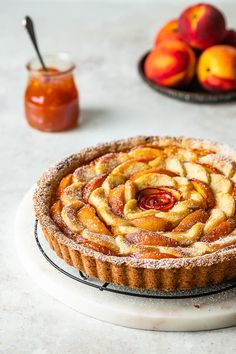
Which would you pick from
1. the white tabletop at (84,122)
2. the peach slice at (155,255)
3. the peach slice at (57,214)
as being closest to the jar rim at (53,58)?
the white tabletop at (84,122)

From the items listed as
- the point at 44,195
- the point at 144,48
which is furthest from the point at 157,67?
the point at 44,195

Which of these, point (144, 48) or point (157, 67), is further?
point (144, 48)

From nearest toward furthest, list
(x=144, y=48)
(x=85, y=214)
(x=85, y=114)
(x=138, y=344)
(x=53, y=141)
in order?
(x=138, y=344)
(x=85, y=214)
(x=53, y=141)
(x=85, y=114)
(x=144, y=48)

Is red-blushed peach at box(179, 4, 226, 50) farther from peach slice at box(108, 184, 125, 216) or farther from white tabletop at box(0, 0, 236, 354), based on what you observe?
peach slice at box(108, 184, 125, 216)

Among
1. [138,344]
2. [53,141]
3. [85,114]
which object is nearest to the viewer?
[138,344]

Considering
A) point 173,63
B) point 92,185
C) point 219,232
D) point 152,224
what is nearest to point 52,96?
point 173,63

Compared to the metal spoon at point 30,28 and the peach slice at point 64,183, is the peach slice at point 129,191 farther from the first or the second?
the metal spoon at point 30,28

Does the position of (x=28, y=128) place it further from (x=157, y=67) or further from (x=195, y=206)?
(x=195, y=206)
